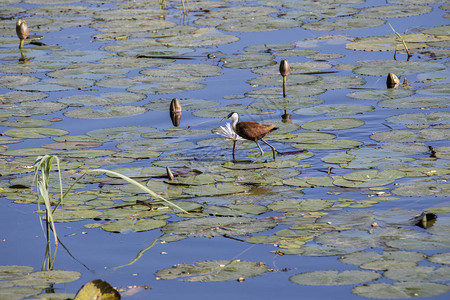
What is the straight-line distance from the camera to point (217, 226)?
5.18 meters

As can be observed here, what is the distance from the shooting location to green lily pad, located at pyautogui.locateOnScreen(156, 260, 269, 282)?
4.46m

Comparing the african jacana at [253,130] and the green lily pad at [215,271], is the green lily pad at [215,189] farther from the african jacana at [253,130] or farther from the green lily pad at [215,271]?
the green lily pad at [215,271]

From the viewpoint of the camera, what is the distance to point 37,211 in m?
5.75

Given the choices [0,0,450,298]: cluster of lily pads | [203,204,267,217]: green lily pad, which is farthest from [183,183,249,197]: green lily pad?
[203,204,267,217]: green lily pad

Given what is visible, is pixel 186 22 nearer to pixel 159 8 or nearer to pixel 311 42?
pixel 159 8

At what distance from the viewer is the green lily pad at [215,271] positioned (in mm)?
4465

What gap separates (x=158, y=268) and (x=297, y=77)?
485cm

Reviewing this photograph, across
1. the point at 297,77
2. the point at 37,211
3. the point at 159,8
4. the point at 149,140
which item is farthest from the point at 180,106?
the point at 159,8

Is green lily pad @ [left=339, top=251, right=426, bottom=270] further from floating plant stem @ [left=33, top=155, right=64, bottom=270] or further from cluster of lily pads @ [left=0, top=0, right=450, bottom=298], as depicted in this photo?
floating plant stem @ [left=33, top=155, right=64, bottom=270]

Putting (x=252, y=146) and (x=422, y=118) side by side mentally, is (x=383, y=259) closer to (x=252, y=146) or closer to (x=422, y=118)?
(x=252, y=146)

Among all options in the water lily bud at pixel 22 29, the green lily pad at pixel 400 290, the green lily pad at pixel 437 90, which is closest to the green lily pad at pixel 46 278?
the green lily pad at pixel 400 290

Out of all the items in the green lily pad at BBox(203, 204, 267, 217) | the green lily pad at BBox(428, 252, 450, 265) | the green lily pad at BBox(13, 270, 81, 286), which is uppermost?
the green lily pad at BBox(203, 204, 267, 217)

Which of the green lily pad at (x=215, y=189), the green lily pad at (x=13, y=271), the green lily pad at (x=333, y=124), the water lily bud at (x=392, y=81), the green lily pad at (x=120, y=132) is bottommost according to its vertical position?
the green lily pad at (x=13, y=271)

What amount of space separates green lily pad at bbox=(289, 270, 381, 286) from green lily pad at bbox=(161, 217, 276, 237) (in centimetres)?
78
